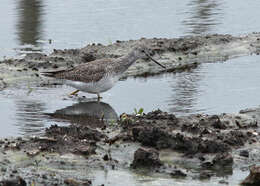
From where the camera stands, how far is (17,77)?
1436cm

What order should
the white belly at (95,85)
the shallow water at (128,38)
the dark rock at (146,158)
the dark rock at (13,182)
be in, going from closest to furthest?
the dark rock at (13,182), the dark rock at (146,158), the shallow water at (128,38), the white belly at (95,85)

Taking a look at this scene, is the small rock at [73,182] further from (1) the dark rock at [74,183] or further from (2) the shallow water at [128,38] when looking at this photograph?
(2) the shallow water at [128,38]

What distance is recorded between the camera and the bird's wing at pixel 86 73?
13.1m

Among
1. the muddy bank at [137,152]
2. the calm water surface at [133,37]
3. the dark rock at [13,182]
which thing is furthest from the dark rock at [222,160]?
the calm water surface at [133,37]

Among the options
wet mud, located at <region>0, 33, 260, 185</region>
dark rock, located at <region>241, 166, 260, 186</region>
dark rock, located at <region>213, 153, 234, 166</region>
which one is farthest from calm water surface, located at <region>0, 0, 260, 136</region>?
dark rock, located at <region>241, 166, 260, 186</region>

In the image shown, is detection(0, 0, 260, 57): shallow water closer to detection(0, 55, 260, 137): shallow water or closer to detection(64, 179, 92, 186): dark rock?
detection(0, 55, 260, 137): shallow water

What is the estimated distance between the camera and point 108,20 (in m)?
19.6

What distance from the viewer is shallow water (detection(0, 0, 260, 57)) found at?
1777 cm

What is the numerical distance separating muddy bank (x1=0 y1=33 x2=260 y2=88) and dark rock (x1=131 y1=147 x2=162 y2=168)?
18.1 feet

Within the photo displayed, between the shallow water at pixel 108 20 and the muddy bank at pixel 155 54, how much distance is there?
936 millimetres

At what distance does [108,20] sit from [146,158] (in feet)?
36.1

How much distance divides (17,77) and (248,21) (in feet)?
25.4

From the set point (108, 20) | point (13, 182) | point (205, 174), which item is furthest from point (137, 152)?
point (108, 20)

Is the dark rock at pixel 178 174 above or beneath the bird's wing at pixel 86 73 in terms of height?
beneath
